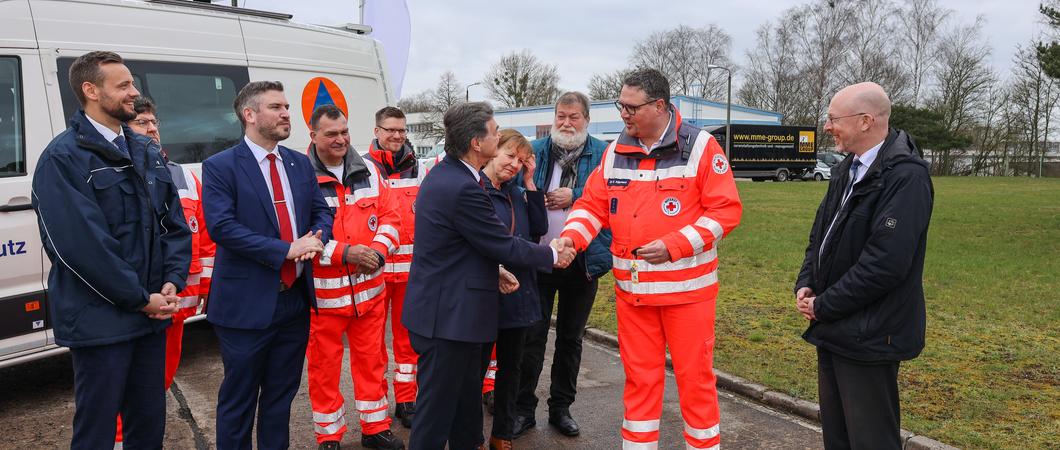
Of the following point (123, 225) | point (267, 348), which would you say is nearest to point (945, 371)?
point (267, 348)

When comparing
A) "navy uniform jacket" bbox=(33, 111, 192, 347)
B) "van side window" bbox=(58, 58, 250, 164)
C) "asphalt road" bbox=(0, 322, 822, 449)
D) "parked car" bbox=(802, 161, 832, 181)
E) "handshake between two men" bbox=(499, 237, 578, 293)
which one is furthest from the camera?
"parked car" bbox=(802, 161, 832, 181)

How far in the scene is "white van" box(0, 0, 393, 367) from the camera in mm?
4789

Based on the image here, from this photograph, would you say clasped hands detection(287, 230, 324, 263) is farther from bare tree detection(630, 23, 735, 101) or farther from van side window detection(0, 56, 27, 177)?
bare tree detection(630, 23, 735, 101)

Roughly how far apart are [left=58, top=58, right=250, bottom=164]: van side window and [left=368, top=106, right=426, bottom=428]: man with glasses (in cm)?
207

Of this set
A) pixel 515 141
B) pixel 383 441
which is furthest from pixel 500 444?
pixel 515 141

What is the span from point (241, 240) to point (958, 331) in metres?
6.15

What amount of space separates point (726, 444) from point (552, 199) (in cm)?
178

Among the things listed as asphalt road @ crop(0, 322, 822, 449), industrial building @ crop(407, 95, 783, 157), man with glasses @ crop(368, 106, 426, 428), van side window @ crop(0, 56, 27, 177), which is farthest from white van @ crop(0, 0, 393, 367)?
industrial building @ crop(407, 95, 783, 157)

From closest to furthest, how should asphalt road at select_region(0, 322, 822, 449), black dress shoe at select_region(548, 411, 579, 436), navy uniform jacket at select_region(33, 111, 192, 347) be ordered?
navy uniform jacket at select_region(33, 111, 192, 347), asphalt road at select_region(0, 322, 822, 449), black dress shoe at select_region(548, 411, 579, 436)

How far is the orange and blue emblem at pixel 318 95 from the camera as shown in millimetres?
6751

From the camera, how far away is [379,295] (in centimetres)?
435

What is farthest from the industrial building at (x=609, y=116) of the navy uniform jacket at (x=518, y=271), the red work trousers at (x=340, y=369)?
the navy uniform jacket at (x=518, y=271)

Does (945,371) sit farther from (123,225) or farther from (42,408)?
(42,408)

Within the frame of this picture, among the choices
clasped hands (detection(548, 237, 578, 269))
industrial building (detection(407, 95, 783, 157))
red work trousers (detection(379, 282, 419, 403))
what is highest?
industrial building (detection(407, 95, 783, 157))
